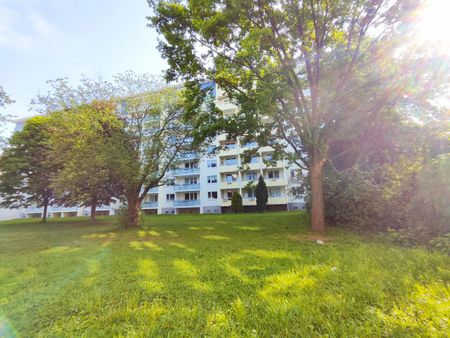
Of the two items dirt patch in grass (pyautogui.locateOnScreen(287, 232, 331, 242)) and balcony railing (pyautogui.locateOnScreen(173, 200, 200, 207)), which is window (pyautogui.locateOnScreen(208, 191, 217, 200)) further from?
dirt patch in grass (pyautogui.locateOnScreen(287, 232, 331, 242))

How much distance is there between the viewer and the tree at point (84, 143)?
1177 cm

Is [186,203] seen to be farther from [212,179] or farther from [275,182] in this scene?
[275,182]

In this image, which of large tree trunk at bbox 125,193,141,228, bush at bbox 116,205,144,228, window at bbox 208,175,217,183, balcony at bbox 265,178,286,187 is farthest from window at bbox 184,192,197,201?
large tree trunk at bbox 125,193,141,228

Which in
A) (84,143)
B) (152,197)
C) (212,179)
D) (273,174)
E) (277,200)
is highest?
(273,174)

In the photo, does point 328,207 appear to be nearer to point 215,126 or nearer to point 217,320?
point 215,126

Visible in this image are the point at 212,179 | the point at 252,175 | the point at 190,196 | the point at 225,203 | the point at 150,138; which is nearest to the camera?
the point at 150,138

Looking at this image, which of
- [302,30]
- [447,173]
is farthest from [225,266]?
[302,30]

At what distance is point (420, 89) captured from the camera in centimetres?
920

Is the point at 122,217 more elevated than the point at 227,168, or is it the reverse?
the point at 227,168

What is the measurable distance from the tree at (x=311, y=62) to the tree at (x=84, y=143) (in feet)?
17.5

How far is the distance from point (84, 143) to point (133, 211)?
503 cm

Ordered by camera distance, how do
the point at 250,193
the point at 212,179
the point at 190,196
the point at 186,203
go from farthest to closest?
1. the point at 190,196
2. the point at 212,179
3. the point at 186,203
4. the point at 250,193

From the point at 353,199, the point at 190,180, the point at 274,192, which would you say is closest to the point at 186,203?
the point at 190,180

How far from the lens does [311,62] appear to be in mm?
9711
